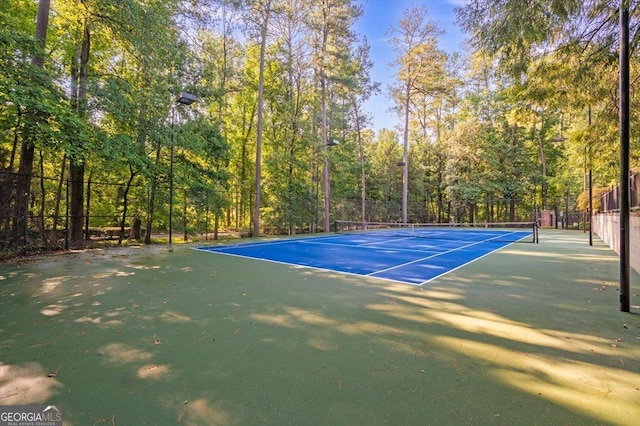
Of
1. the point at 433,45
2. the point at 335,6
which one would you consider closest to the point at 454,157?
the point at 433,45

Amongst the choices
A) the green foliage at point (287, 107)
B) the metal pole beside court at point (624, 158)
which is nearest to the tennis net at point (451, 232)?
the green foliage at point (287, 107)

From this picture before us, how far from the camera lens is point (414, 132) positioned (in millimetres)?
32688

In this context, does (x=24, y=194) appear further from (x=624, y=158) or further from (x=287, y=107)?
(x=287, y=107)

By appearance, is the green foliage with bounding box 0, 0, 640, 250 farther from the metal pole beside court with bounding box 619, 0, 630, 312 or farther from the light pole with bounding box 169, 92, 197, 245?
the metal pole beside court with bounding box 619, 0, 630, 312

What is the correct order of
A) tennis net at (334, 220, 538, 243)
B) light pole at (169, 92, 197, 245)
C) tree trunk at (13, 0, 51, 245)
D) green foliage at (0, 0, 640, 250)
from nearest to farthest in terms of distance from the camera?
green foliage at (0, 0, 640, 250) → tree trunk at (13, 0, 51, 245) → light pole at (169, 92, 197, 245) → tennis net at (334, 220, 538, 243)

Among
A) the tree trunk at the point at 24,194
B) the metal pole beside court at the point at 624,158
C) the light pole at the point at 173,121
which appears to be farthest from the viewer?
the light pole at the point at 173,121

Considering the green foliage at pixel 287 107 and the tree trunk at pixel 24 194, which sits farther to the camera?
the tree trunk at pixel 24 194

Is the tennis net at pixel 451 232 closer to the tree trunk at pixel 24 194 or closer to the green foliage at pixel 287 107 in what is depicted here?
the green foliage at pixel 287 107

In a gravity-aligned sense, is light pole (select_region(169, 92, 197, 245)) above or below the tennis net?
above

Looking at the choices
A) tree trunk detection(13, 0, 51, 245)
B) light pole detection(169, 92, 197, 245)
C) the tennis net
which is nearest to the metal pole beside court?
the tennis net

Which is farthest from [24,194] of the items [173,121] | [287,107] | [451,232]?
[451,232]

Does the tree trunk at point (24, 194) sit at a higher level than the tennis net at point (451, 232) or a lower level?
higher

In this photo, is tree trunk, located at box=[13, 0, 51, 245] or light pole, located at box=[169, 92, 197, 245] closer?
tree trunk, located at box=[13, 0, 51, 245]

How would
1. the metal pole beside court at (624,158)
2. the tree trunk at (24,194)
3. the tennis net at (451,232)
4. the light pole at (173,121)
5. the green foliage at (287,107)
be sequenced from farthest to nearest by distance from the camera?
the tennis net at (451,232), the light pole at (173,121), the tree trunk at (24,194), the green foliage at (287,107), the metal pole beside court at (624,158)
